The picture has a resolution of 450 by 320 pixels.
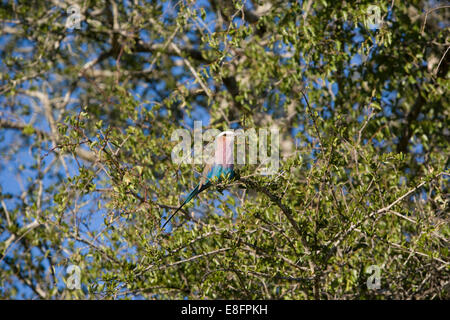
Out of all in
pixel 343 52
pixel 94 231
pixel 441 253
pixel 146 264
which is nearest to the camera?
pixel 146 264

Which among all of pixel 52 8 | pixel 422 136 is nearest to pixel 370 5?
pixel 422 136

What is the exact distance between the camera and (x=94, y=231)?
14.9 ft

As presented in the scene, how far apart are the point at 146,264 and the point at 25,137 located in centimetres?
343

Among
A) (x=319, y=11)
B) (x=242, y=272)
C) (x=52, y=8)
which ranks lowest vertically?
(x=242, y=272)

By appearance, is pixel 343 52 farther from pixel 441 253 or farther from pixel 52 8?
pixel 52 8

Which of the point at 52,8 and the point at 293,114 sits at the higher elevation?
the point at 52,8

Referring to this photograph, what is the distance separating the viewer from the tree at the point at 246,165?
364cm

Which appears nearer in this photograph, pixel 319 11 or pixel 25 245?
pixel 319 11

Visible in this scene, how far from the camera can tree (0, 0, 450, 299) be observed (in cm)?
364

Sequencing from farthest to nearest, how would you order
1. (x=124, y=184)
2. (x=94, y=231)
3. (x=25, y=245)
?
(x=25, y=245) → (x=94, y=231) → (x=124, y=184)

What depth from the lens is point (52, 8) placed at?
6.38 metres

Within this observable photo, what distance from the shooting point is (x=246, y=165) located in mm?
3881

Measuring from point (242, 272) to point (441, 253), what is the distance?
4.34 feet

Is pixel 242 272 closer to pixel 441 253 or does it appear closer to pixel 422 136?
pixel 441 253
